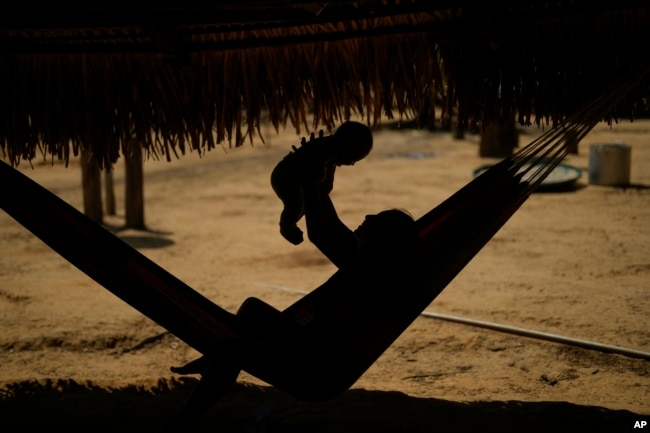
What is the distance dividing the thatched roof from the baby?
0.50 meters

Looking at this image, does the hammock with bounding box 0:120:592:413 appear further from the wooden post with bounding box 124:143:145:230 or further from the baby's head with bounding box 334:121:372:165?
the wooden post with bounding box 124:143:145:230

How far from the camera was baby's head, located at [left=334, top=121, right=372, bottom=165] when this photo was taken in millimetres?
A: 2055

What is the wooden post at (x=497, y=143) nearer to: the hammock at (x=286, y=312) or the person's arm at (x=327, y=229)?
the hammock at (x=286, y=312)

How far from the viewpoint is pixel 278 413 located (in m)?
2.51

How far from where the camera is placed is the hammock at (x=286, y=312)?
74.9 inches

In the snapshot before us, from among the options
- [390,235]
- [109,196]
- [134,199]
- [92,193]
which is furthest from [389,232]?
[109,196]

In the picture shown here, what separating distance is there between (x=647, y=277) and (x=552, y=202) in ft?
7.84

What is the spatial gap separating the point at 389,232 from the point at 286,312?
1.36 ft

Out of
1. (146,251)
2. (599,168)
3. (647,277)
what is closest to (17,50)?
(146,251)

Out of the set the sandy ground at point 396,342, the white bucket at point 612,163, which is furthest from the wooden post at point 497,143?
the sandy ground at point 396,342

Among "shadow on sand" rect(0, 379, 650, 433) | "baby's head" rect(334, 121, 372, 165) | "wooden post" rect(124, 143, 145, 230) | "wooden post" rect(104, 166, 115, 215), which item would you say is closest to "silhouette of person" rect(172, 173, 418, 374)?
"baby's head" rect(334, 121, 372, 165)

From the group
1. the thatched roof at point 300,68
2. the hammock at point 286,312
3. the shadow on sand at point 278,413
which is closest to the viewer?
the hammock at point 286,312

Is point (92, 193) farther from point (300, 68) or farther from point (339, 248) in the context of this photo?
point (339, 248)

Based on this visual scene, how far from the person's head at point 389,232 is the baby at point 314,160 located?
0.18 metres
